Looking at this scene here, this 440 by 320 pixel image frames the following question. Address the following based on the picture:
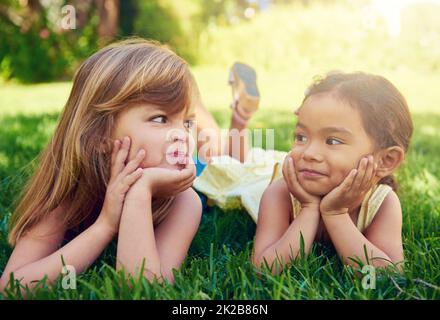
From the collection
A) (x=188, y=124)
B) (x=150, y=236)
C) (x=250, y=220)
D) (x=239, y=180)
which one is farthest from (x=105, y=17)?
(x=150, y=236)

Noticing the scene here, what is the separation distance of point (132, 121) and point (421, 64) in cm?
930

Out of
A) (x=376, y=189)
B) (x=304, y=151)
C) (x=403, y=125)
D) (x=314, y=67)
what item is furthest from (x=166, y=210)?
(x=314, y=67)

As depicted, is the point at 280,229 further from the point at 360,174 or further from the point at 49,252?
the point at 49,252

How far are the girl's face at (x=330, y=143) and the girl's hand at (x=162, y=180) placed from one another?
367mm

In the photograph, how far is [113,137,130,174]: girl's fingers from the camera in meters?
1.64

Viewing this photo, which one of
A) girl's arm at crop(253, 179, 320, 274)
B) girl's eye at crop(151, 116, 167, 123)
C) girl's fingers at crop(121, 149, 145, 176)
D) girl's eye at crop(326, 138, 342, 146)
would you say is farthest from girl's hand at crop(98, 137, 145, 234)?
girl's eye at crop(326, 138, 342, 146)

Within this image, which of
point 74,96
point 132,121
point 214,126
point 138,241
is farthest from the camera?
point 214,126

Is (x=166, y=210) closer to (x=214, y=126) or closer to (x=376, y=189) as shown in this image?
(x=376, y=189)

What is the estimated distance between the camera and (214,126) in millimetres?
3086

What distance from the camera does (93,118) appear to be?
170cm

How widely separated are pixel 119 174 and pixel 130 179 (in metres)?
0.05

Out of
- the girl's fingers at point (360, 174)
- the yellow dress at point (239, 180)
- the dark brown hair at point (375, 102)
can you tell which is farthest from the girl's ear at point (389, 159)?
the yellow dress at point (239, 180)

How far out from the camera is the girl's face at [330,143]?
5.41 feet

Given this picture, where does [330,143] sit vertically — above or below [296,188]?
above
